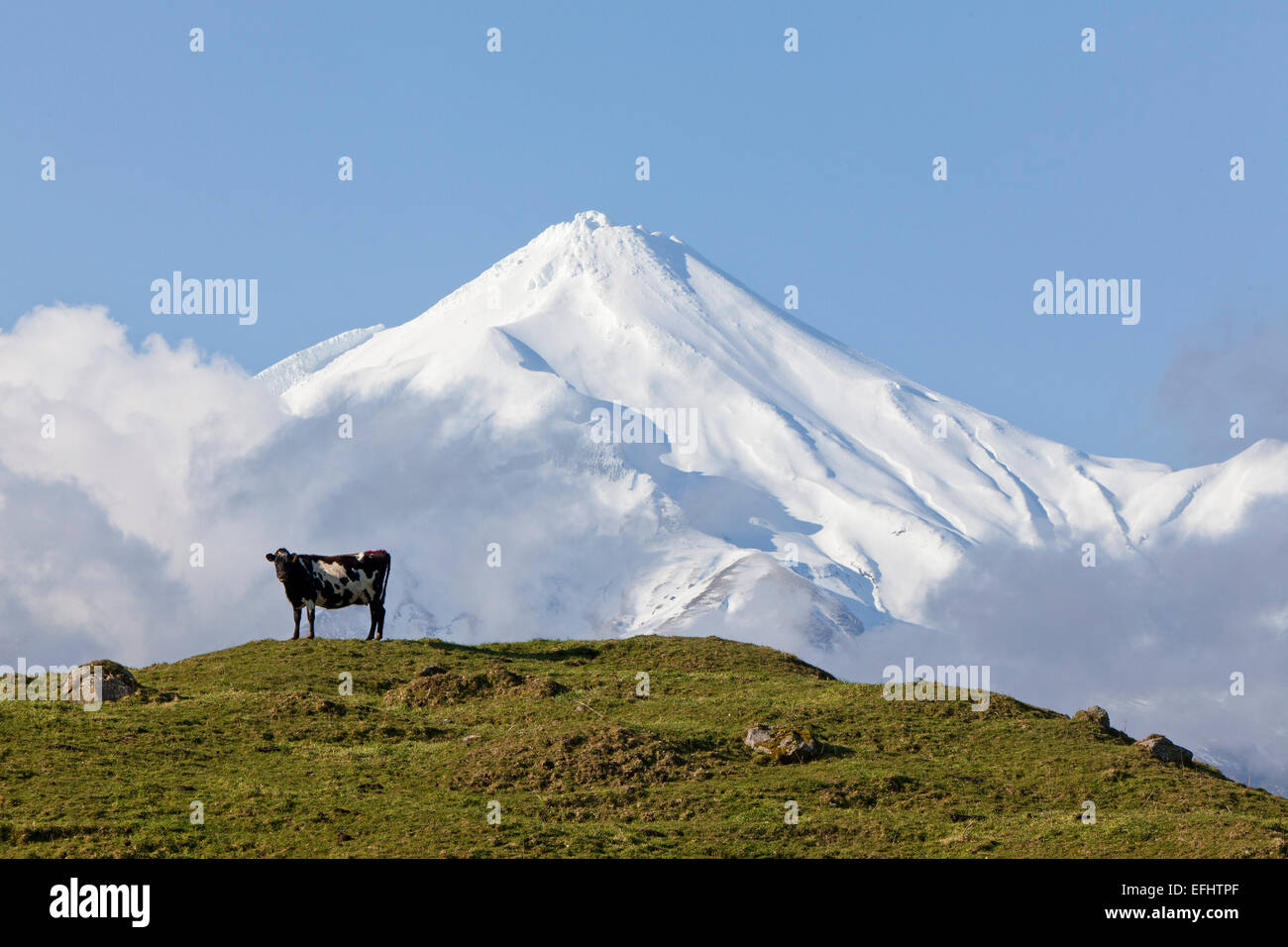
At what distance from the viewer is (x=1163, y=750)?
29.2 m

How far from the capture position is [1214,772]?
30.7 metres

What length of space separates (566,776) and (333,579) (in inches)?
688

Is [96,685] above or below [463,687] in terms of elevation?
above

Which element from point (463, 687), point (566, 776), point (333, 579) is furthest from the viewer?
point (333, 579)

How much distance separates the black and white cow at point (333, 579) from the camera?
40531 mm

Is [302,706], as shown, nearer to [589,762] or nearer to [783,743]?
[589,762]

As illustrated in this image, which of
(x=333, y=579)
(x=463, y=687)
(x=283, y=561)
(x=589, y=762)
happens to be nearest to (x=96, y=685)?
(x=463, y=687)

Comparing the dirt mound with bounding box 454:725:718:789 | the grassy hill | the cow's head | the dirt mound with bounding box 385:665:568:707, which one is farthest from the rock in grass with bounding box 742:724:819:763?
the cow's head

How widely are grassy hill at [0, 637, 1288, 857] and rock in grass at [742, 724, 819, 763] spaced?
0.72ft

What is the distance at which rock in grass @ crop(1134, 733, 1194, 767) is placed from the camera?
29094 millimetres

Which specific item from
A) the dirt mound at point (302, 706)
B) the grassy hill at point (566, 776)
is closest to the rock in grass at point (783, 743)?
the grassy hill at point (566, 776)
